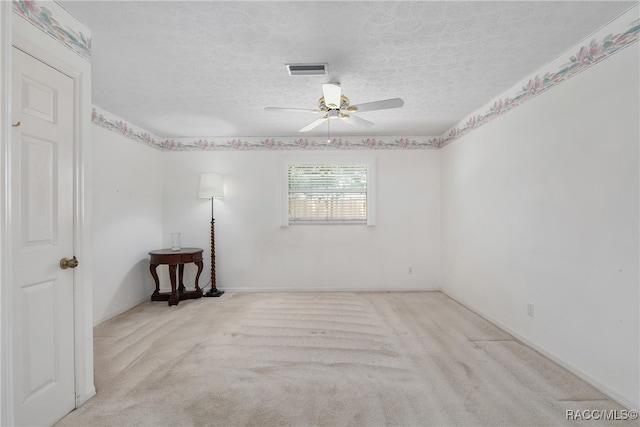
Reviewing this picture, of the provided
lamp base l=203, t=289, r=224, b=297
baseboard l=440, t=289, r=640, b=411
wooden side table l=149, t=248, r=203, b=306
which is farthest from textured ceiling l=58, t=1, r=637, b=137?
lamp base l=203, t=289, r=224, b=297

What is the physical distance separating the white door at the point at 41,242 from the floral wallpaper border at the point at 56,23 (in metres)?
0.20

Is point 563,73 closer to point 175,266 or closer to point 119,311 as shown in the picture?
point 175,266

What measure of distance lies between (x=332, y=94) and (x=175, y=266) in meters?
2.94

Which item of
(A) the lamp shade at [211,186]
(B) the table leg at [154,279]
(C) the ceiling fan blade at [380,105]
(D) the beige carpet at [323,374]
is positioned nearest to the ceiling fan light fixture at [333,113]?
(C) the ceiling fan blade at [380,105]

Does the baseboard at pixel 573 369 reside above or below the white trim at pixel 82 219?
below

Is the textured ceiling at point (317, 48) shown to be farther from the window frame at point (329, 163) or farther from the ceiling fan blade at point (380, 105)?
the window frame at point (329, 163)

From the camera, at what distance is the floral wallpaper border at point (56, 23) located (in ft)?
4.85

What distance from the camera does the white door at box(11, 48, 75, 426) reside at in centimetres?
144

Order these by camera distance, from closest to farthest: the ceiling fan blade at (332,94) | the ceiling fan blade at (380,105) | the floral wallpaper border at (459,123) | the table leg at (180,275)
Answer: the floral wallpaper border at (459,123) < the ceiling fan blade at (332,94) < the ceiling fan blade at (380,105) < the table leg at (180,275)

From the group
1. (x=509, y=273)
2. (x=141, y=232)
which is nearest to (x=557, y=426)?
(x=509, y=273)

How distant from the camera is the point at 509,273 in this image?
2783mm

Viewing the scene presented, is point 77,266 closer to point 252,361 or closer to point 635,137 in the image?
point 252,361

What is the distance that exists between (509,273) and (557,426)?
56.6 inches

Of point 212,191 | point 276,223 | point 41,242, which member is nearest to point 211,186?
point 212,191
